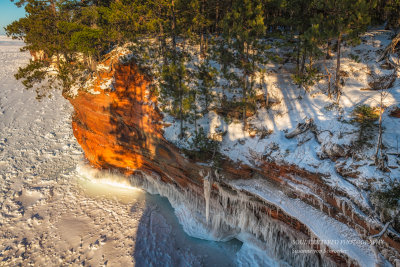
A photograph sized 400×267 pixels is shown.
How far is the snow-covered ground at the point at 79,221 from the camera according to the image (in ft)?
34.9

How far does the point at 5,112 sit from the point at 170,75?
1221 inches

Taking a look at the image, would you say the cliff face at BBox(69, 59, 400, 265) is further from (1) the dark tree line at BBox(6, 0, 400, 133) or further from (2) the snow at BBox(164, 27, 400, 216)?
(1) the dark tree line at BBox(6, 0, 400, 133)

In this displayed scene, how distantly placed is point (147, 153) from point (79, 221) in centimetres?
597

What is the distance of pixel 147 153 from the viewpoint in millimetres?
13844

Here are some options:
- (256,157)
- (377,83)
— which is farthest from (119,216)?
(377,83)

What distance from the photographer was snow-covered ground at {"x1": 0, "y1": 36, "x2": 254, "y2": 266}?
1065cm

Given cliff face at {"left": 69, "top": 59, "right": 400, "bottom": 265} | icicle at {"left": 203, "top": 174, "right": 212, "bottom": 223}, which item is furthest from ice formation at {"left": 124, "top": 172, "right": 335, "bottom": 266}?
cliff face at {"left": 69, "top": 59, "right": 400, "bottom": 265}

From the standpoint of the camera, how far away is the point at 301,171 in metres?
9.19

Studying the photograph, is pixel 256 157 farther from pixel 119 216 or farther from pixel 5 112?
pixel 5 112

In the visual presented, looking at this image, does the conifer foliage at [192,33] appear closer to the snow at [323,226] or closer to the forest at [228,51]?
the forest at [228,51]

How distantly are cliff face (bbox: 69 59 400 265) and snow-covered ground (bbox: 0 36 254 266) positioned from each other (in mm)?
2218

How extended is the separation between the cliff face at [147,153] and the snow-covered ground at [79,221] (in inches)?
87.3

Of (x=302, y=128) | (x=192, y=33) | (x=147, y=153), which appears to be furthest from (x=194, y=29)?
(x=302, y=128)

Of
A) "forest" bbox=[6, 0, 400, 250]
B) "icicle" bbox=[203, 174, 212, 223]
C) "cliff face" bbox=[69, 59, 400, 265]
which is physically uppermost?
"forest" bbox=[6, 0, 400, 250]
